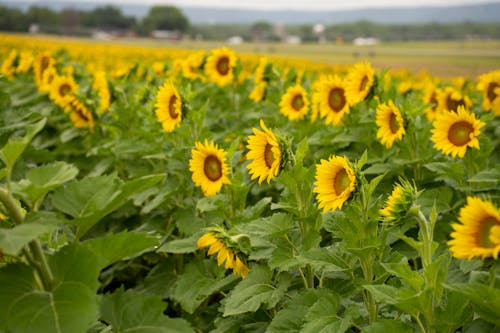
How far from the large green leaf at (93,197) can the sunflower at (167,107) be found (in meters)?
1.61

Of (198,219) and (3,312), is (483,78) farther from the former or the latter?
(3,312)

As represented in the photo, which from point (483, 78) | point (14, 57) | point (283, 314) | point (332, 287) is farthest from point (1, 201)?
point (14, 57)

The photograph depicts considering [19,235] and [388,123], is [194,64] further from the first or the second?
[19,235]

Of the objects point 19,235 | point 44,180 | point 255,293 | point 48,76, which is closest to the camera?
point 19,235

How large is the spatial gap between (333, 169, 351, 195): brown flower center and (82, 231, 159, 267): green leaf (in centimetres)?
70

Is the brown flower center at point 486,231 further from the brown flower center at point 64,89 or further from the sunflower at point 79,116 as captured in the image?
the brown flower center at point 64,89

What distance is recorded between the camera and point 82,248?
57.6 inches

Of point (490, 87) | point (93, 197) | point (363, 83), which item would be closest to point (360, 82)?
point (363, 83)

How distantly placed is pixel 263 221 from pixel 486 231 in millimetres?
956

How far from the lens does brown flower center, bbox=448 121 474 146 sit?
107 inches

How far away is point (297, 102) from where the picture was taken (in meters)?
4.01

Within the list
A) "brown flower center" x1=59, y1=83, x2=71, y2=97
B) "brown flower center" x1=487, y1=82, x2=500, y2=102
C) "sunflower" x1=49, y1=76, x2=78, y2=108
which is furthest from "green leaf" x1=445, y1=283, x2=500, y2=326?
"brown flower center" x1=59, y1=83, x2=71, y2=97

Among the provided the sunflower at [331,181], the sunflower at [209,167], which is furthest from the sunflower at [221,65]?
the sunflower at [331,181]

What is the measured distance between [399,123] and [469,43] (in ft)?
42.4
